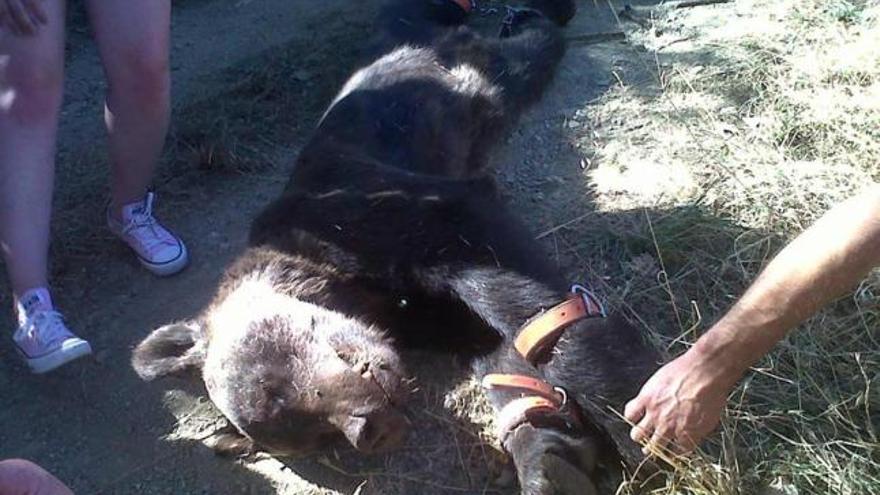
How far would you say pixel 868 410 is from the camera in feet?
10.2

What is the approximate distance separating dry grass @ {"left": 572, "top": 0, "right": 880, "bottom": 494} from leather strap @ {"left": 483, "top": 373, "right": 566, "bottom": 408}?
43 centimetres

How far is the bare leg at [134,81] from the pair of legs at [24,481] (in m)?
2.18

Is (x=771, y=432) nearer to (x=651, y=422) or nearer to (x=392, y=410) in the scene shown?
(x=651, y=422)

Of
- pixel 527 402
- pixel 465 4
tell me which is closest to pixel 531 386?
pixel 527 402

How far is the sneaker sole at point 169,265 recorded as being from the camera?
4676 mm

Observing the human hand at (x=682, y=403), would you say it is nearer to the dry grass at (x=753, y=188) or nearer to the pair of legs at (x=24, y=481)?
the dry grass at (x=753, y=188)

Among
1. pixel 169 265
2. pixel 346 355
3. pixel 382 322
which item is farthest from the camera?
pixel 169 265

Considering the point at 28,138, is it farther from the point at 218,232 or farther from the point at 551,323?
the point at 551,323

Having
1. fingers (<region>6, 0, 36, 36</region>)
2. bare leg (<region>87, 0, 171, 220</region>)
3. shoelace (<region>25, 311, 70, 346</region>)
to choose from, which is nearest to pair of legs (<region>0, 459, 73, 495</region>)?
shoelace (<region>25, 311, 70, 346</region>)

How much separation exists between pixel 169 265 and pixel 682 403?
2762 mm

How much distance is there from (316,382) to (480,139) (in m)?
2.06

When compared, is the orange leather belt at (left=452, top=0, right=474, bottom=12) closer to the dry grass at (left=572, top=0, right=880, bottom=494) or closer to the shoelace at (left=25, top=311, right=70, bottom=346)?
the dry grass at (left=572, top=0, right=880, bottom=494)

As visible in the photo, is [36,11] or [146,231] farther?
Result: [146,231]

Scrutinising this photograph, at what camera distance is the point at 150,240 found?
4.71 metres
